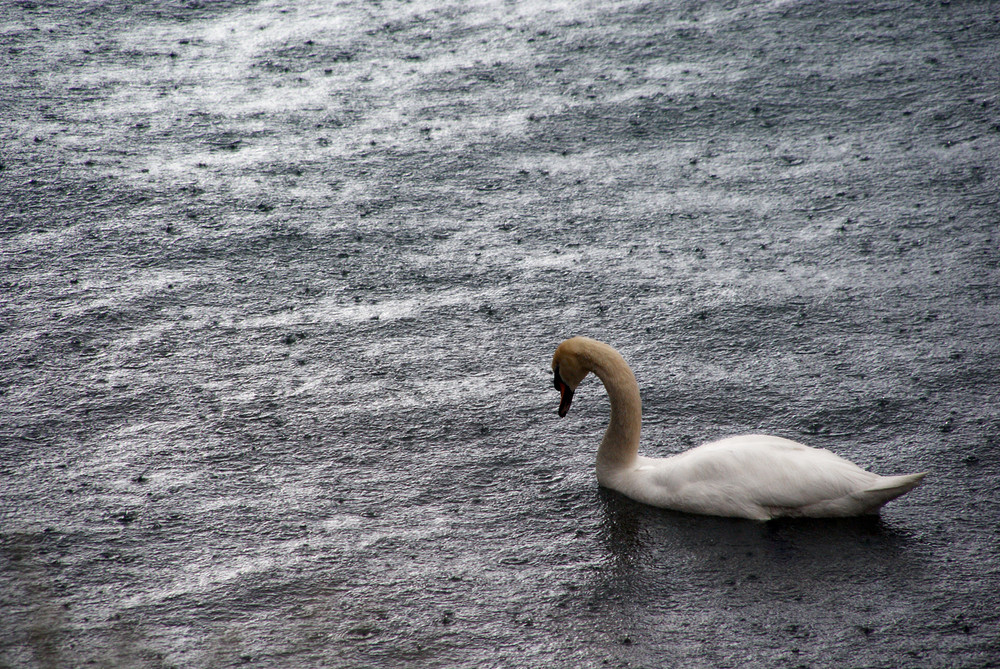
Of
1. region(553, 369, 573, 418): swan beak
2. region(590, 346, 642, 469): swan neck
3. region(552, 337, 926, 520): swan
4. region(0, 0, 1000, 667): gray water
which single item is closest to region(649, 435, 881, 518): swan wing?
region(552, 337, 926, 520): swan

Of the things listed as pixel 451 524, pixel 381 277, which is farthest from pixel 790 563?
pixel 381 277

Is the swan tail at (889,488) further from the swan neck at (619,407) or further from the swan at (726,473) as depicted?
the swan neck at (619,407)

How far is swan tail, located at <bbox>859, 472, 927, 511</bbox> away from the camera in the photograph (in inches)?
177

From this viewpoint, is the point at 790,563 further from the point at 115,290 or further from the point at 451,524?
the point at 115,290

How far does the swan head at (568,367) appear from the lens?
16.5 ft

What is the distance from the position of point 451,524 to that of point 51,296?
3.47 meters

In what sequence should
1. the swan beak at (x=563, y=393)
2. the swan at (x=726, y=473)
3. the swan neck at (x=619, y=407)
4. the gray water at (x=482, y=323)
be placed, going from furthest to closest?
1. the swan beak at (x=563, y=393)
2. the swan neck at (x=619, y=407)
3. the swan at (x=726, y=473)
4. the gray water at (x=482, y=323)

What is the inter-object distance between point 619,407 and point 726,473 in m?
0.56

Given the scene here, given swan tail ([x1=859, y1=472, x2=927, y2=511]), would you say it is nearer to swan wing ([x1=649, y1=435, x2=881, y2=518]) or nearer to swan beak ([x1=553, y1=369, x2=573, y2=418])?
swan wing ([x1=649, y1=435, x2=881, y2=518])

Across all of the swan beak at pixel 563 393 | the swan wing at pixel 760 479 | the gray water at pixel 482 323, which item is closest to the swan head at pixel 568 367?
the swan beak at pixel 563 393

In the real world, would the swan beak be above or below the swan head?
below

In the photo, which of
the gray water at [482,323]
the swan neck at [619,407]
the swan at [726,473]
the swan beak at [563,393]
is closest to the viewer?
the gray water at [482,323]

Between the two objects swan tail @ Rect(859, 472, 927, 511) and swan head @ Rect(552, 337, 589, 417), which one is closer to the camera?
swan tail @ Rect(859, 472, 927, 511)

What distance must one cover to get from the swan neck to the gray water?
0.25 meters
